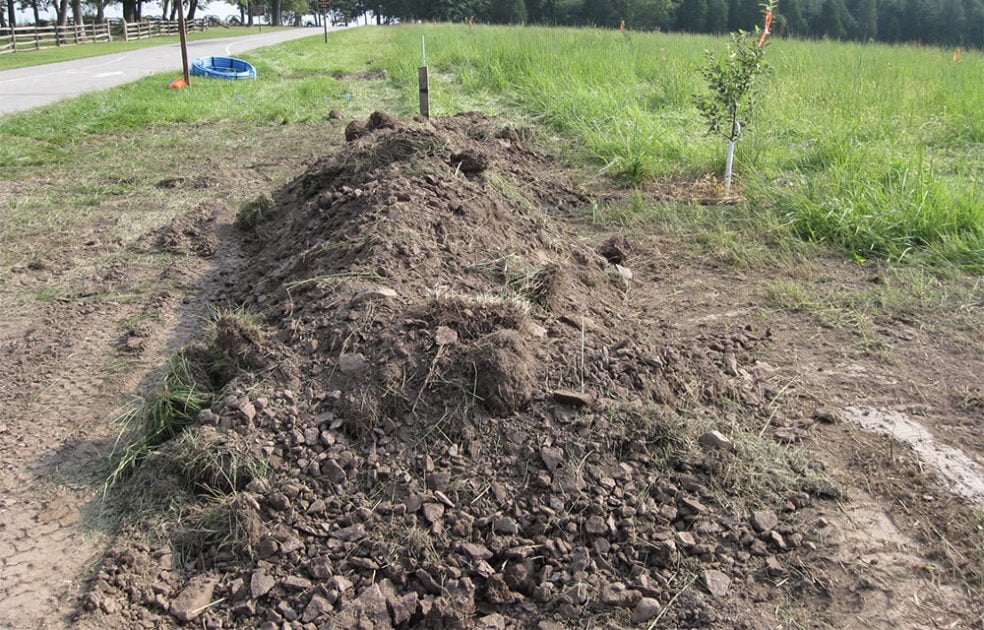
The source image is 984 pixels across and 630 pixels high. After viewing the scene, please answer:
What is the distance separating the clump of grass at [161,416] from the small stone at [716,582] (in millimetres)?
1998

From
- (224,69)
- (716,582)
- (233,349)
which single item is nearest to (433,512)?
(716,582)

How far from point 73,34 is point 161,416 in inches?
1326

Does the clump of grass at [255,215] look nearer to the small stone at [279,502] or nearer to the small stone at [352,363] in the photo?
the small stone at [352,363]

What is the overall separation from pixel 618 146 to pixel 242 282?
13.3 feet

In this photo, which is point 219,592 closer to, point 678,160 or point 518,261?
point 518,261

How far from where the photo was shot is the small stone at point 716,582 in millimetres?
2312

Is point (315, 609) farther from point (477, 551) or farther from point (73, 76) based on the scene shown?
point (73, 76)

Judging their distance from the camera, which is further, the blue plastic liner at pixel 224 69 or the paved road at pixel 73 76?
the blue plastic liner at pixel 224 69

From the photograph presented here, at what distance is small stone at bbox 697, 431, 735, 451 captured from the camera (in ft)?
9.09

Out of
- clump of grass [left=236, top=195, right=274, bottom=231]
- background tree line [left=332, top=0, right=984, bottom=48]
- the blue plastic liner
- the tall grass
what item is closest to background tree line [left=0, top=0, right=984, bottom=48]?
background tree line [left=332, top=0, right=984, bottom=48]

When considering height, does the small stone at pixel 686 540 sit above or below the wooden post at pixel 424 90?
below

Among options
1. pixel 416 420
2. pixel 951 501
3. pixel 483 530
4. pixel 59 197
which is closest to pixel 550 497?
pixel 483 530

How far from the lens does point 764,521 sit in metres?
2.53

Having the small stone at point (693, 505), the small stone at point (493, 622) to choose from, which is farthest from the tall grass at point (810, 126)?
the small stone at point (493, 622)
